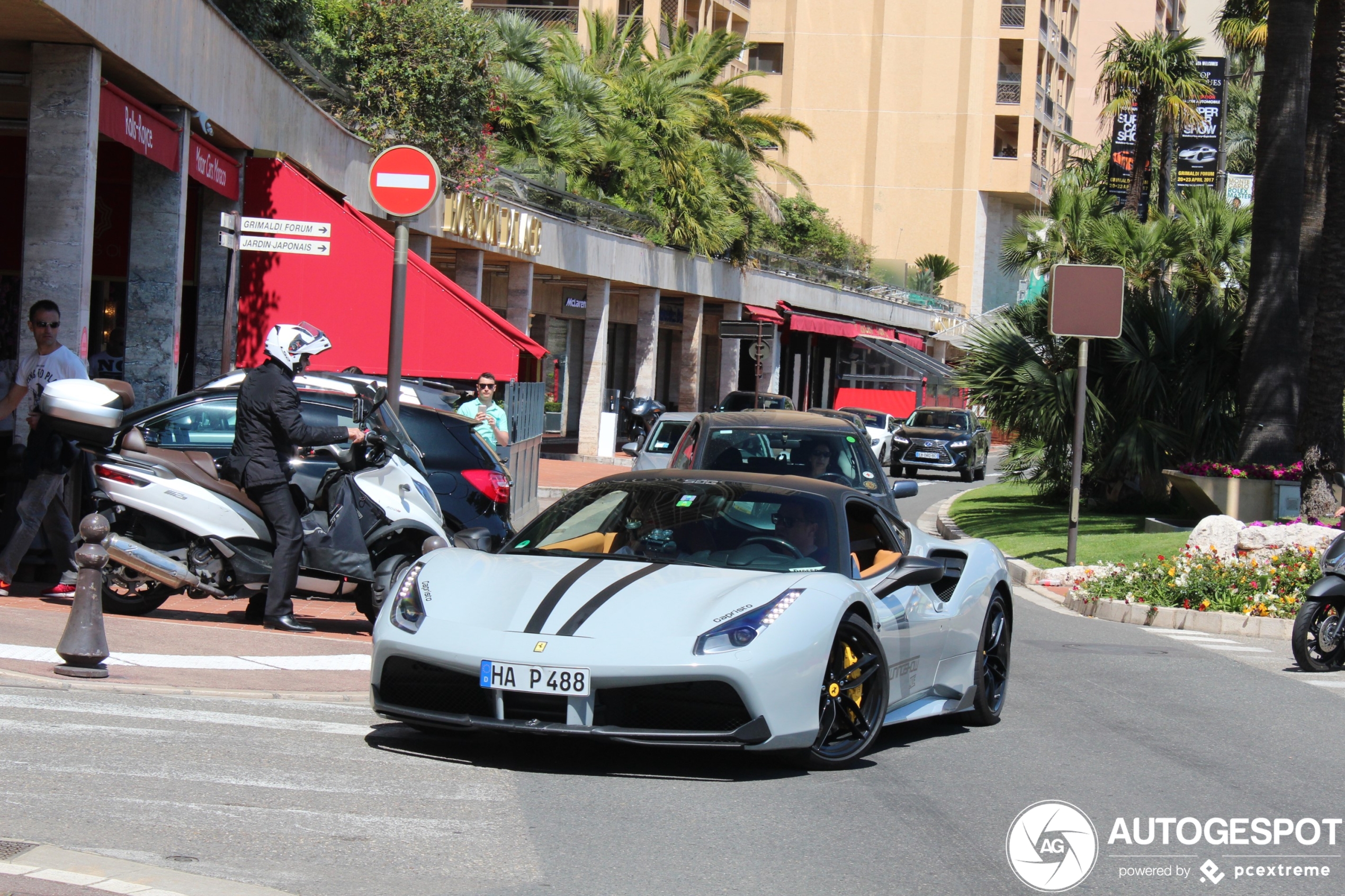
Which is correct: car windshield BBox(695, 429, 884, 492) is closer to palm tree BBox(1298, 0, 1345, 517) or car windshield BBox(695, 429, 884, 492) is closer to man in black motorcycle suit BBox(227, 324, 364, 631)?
man in black motorcycle suit BBox(227, 324, 364, 631)

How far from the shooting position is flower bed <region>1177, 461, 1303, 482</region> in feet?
66.3

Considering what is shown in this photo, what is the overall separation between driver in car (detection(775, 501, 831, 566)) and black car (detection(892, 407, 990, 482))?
3083 centimetres

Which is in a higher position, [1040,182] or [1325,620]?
[1040,182]

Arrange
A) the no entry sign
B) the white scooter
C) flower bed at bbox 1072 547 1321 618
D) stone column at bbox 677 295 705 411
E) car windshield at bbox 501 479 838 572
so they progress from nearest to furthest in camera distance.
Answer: car windshield at bbox 501 479 838 572 → the white scooter → the no entry sign → flower bed at bbox 1072 547 1321 618 → stone column at bbox 677 295 705 411

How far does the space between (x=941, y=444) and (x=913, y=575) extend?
31.9 meters

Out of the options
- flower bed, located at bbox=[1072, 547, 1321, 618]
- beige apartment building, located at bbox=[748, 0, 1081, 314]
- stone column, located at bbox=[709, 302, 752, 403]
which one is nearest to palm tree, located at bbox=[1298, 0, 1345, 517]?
flower bed, located at bbox=[1072, 547, 1321, 618]

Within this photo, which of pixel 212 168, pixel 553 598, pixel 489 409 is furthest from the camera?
pixel 489 409

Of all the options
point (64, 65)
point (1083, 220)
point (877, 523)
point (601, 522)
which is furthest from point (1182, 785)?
point (1083, 220)

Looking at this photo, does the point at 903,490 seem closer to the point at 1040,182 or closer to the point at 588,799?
the point at 588,799

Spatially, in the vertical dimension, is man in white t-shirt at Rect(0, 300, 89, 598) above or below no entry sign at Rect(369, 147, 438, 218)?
below

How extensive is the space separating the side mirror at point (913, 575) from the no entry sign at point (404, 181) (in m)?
5.35

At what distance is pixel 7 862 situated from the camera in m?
4.59

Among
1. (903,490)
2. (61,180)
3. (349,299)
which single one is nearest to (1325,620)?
(903,490)

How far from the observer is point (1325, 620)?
1124 cm
